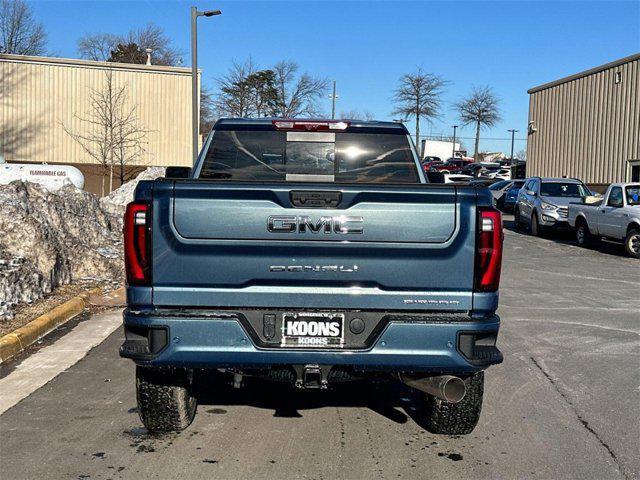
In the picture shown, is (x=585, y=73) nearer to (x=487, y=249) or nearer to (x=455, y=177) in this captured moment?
(x=455, y=177)

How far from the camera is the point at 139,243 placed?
4.31 meters

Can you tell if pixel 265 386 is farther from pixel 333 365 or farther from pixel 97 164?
pixel 97 164

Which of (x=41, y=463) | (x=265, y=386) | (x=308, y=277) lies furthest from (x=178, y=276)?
(x=265, y=386)

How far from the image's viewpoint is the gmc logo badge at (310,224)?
426cm

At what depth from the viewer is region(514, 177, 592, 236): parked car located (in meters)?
22.4

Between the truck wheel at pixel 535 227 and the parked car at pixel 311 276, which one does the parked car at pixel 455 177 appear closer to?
the parked car at pixel 311 276

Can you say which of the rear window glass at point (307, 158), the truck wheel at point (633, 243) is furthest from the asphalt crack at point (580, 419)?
the truck wheel at point (633, 243)

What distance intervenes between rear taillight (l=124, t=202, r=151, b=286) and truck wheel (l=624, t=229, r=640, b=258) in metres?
15.7

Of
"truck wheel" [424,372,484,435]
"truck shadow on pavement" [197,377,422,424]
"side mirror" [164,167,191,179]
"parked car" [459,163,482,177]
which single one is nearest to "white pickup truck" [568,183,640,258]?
"truck shadow on pavement" [197,377,422,424]

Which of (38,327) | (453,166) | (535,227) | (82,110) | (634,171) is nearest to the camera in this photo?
(38,327)

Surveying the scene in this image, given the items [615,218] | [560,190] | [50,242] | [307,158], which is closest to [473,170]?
[560,190]

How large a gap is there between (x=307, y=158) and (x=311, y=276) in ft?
6.42

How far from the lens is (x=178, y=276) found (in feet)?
14.0

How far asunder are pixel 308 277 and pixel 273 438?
4.51 feet
